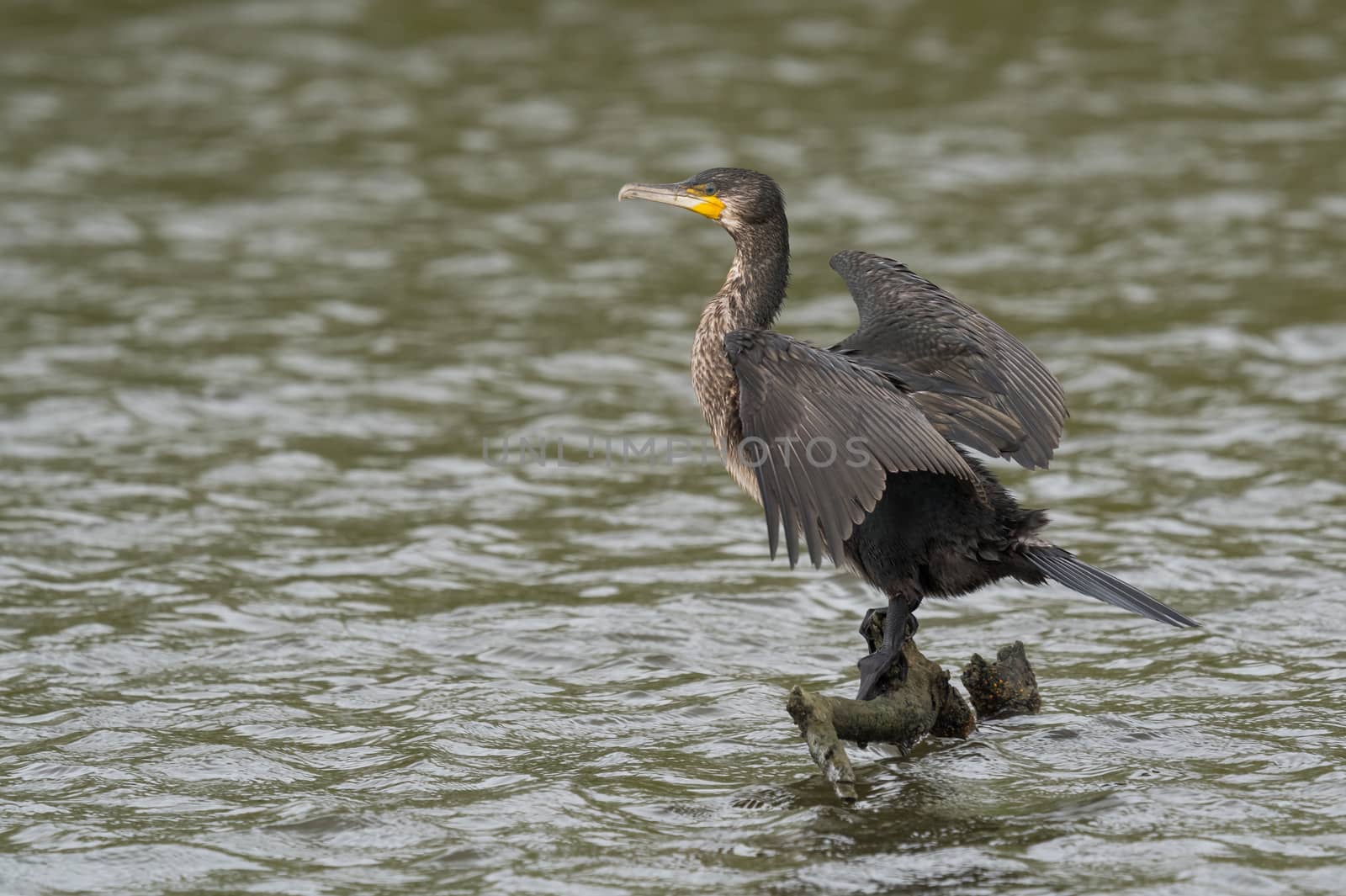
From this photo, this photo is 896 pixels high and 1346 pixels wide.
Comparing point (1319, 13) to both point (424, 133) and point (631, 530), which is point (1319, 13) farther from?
point (631, 530)

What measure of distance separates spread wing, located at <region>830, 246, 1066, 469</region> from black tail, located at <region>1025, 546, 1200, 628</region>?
1.38ft

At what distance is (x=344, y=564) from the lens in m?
8.12

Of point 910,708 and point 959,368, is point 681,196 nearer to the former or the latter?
point 959,368

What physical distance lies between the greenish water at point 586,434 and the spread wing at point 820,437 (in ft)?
2.92

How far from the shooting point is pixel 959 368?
6707 millimetres

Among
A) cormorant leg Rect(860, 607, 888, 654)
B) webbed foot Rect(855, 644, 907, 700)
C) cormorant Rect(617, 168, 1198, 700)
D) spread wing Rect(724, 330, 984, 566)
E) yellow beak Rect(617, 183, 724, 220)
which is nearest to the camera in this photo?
spread wing Rect(724, 330, 984, 566)

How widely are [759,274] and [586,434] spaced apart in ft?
9.55

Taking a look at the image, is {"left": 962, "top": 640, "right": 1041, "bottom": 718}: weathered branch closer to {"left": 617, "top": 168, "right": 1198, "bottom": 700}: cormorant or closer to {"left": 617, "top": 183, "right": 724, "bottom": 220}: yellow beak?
{"left": 617, "top": 168, "right": 1198, "bottom": 700}: cormorant

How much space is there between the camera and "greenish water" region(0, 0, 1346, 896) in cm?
545

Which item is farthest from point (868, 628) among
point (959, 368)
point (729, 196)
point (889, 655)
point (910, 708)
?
point (729, 196)

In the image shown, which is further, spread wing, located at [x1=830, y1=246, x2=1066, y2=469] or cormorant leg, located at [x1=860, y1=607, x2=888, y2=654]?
spread wing, located at [x1=830, y1=246, x2=1066, y2=469]

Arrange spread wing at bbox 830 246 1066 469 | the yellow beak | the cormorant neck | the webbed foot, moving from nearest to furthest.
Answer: the webbed foot, spread wing at bbox 830 246 1066 469, the cormorant neck, the yellow beak

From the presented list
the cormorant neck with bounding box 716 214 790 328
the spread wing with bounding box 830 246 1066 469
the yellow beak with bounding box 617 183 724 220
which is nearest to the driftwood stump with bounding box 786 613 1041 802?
the spread wing with bounding box 830 246 1066 469

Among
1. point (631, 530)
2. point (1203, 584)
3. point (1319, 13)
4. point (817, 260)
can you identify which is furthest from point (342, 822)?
point (1319, 13)
